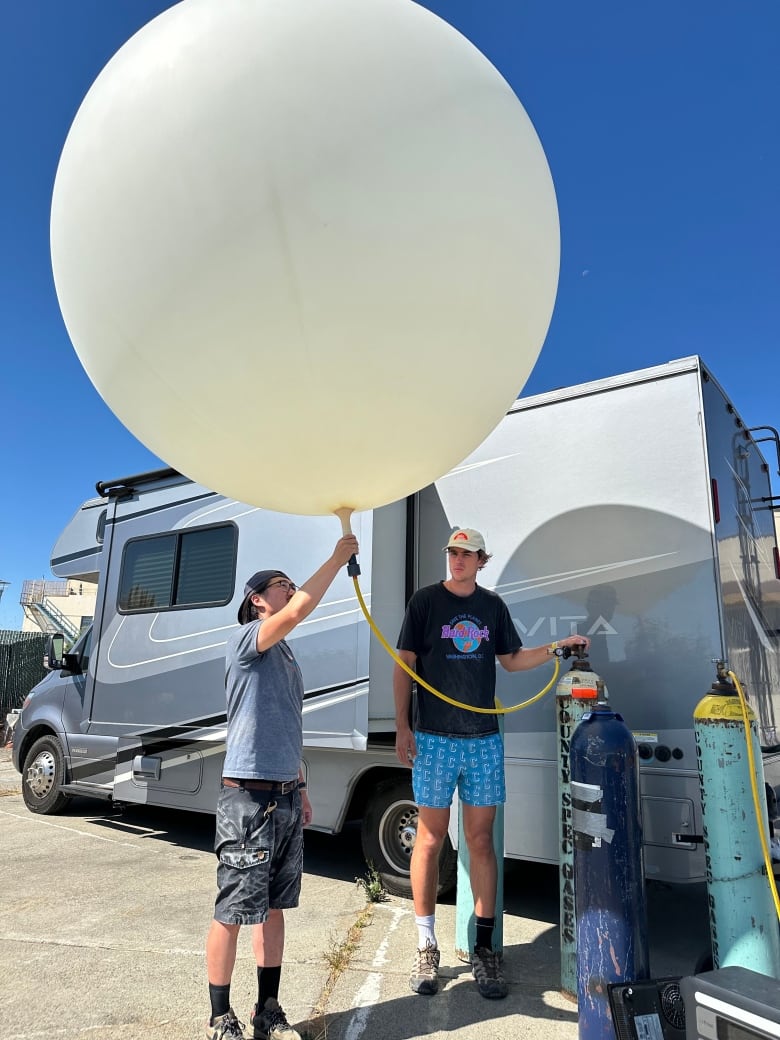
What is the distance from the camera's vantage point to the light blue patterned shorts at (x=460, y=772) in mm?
2818

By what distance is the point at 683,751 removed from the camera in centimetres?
294

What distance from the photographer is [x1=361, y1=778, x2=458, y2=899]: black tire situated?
390 cm

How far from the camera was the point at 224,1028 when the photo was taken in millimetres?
2162

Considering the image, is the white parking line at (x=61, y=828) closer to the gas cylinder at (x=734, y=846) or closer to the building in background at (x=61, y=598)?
the gas cylinder at (x=734, y=846)

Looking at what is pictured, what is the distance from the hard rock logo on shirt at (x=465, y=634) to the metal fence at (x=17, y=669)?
14116 mm

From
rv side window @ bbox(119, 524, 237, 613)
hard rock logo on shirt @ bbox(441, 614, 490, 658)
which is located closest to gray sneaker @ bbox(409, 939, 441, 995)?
hard rock logo on shirt @ bbox(441, 614, 490, 658)

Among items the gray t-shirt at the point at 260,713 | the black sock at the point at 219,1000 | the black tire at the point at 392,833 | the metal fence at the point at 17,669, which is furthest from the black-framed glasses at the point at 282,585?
the metal fence at the point at 17,669

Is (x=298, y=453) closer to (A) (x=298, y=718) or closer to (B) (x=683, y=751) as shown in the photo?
(A) (x=298, y=718)

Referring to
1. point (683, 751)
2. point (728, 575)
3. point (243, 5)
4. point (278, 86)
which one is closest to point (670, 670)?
point (683, 751)

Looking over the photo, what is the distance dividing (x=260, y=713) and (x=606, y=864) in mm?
1301

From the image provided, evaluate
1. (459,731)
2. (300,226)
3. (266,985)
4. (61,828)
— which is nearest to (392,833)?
(459,731)

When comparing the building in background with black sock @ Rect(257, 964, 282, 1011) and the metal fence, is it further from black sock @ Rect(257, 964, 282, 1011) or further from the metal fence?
black sock @ Rect(257, 964, 282, 1011)

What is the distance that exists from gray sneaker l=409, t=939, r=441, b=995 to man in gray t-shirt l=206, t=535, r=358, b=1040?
0.62 metres

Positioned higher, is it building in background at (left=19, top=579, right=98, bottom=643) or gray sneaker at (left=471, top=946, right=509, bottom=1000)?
building in background at (left=19, top=579, right=98, bottom=643)
